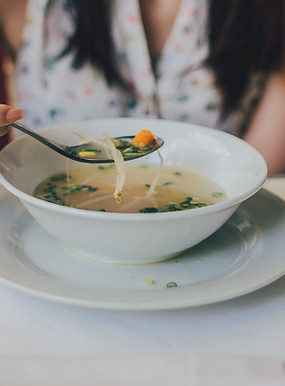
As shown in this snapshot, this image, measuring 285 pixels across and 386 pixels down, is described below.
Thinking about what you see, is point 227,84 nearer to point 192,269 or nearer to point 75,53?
point 75,53

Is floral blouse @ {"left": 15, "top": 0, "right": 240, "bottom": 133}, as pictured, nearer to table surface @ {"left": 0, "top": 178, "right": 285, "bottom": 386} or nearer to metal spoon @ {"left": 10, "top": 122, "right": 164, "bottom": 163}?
metal spoon @ {"left": 10, "top": 122, "right": 164, "bottom": 163}

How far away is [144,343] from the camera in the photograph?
2.16ft

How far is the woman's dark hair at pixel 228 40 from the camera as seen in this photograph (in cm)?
192

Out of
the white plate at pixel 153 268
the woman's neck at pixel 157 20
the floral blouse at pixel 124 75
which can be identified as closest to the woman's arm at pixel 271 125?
the floral blouse at pixel 124 75

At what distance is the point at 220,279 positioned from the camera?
2.42 ft

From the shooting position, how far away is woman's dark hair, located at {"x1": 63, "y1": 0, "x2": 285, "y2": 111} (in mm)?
1924

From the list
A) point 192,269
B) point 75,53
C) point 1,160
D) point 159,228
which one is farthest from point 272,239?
point 75,53

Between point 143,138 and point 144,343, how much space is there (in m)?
0.54

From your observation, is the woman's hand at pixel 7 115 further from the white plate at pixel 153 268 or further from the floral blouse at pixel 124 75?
the floral blouse at pixel 124 75

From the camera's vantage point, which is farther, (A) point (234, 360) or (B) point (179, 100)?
(B) point (179, 100)

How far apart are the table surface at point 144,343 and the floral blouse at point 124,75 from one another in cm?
136

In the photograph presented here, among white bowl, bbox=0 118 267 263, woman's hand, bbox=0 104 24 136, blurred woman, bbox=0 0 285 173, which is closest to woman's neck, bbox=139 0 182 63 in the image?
blurred woman, bbox=0 0 285 173

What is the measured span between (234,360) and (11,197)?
636 mm

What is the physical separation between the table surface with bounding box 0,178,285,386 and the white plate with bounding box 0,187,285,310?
43mm
